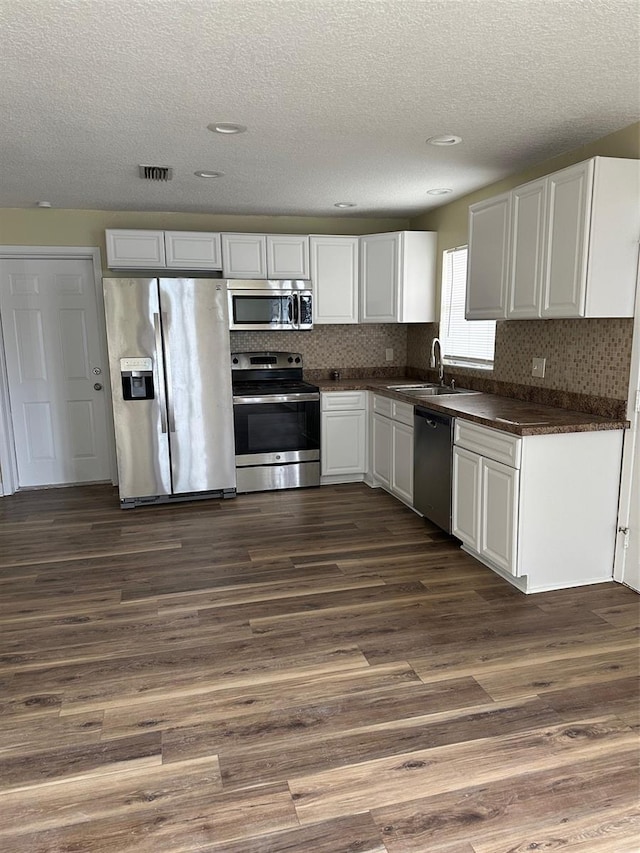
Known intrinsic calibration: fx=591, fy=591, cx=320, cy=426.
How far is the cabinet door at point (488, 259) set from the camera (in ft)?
11.8

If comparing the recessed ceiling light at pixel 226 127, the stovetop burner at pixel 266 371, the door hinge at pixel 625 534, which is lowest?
the door hinge at pixel 625 534

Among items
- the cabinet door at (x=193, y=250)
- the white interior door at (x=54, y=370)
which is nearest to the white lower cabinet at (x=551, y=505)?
the cabinet door at (x=193, y=250)

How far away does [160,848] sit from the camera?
5.36ft

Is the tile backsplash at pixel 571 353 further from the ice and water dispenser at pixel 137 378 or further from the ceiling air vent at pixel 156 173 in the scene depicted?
the ice and water dispenser at pixel 137 378

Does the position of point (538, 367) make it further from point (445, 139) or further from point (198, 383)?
point (198, 383)

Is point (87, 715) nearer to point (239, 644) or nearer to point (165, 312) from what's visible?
point (239, 644)

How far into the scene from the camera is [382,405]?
4.91 meters

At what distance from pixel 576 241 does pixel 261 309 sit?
8.93 feet

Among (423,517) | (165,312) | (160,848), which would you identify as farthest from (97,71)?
(423,517)

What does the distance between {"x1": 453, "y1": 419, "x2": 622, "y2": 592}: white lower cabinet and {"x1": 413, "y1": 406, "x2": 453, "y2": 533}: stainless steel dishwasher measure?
0.47 meters

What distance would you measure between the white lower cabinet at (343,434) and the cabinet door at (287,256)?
1.10 metres

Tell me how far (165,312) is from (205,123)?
1888 millimetres

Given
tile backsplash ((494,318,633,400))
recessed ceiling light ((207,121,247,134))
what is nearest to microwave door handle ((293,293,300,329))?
tile backsplash ((494,318,633,400))

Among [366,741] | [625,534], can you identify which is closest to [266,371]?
[625,534]
